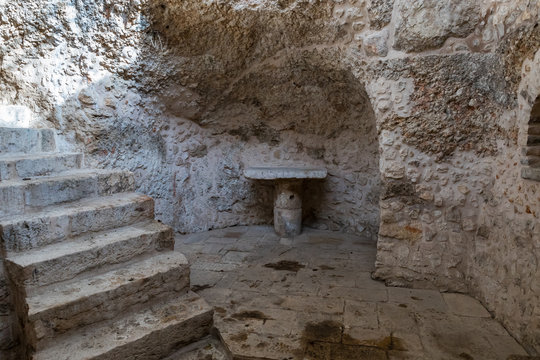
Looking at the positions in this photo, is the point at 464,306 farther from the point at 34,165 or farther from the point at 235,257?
the point at 34,165

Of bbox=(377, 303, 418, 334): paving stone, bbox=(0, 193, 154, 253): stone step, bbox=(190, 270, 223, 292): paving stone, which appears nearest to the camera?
bbox=(0, 193, 154, 253): stone step

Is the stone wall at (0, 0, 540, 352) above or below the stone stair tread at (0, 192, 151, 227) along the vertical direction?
above

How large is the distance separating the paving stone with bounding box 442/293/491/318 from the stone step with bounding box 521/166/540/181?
41.4 inches

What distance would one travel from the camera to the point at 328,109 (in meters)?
4.34

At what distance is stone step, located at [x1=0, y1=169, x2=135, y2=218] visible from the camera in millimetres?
2320

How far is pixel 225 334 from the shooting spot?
7.86ft

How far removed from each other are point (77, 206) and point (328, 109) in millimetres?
2859

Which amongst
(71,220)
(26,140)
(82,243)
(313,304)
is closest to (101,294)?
(82,243)

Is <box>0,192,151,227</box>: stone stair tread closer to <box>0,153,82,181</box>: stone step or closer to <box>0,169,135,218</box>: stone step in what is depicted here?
<box>0,169,135,218</box>: stone step

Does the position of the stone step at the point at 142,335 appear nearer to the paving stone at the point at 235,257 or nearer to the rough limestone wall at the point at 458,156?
the paving stone at the point at 235,257

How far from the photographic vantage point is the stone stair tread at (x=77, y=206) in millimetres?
2270

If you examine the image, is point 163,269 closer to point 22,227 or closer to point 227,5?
point 22,227

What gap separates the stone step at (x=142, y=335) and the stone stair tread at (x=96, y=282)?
195mm

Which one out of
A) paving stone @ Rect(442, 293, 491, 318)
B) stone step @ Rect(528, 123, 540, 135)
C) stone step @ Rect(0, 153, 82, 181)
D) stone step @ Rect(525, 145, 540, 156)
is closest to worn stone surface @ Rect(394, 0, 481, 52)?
stone step @ Rect(528, 123, 540, 135)
